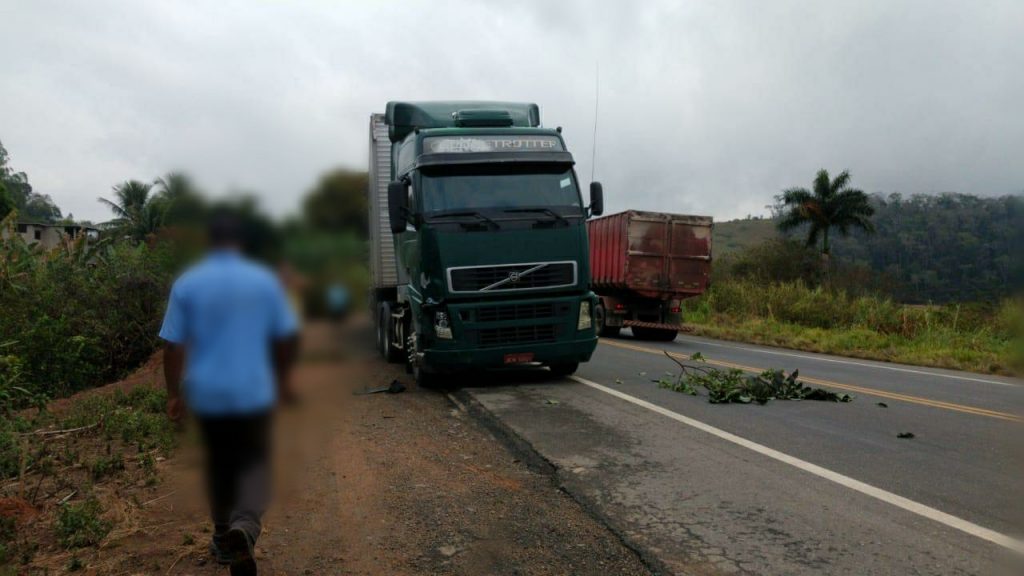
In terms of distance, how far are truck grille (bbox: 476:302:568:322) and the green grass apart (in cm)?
693

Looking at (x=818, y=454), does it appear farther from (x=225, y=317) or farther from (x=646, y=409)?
(x=225, y=317)

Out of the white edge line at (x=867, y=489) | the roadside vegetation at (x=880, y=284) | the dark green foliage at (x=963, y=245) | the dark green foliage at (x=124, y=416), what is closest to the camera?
the dark green foliage at (x=963, y=245)

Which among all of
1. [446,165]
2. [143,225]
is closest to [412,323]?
[446,165]

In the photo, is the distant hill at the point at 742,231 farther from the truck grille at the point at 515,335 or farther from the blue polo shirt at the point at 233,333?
the blue polo shirt at the point at 233,333

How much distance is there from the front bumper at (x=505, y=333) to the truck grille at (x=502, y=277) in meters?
0.20

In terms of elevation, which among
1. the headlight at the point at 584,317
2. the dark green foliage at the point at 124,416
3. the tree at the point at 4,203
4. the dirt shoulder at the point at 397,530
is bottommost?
the dirt shoulder at the point at 397,530

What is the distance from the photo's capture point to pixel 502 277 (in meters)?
9.62

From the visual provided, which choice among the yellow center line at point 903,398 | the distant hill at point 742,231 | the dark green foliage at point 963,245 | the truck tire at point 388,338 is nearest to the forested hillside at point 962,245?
the dark green foliage at point 963,245

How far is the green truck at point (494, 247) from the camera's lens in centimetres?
959

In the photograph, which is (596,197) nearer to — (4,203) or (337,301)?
(337,301)

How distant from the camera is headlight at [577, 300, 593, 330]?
10.2 metres

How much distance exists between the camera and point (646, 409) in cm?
924

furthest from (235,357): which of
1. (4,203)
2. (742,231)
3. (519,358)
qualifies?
(742,231)

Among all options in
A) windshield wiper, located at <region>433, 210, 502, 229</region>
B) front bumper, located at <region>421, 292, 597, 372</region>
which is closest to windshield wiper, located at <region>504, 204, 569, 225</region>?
windshield wiper, located at <region>433, 210, 502, 229</region>
